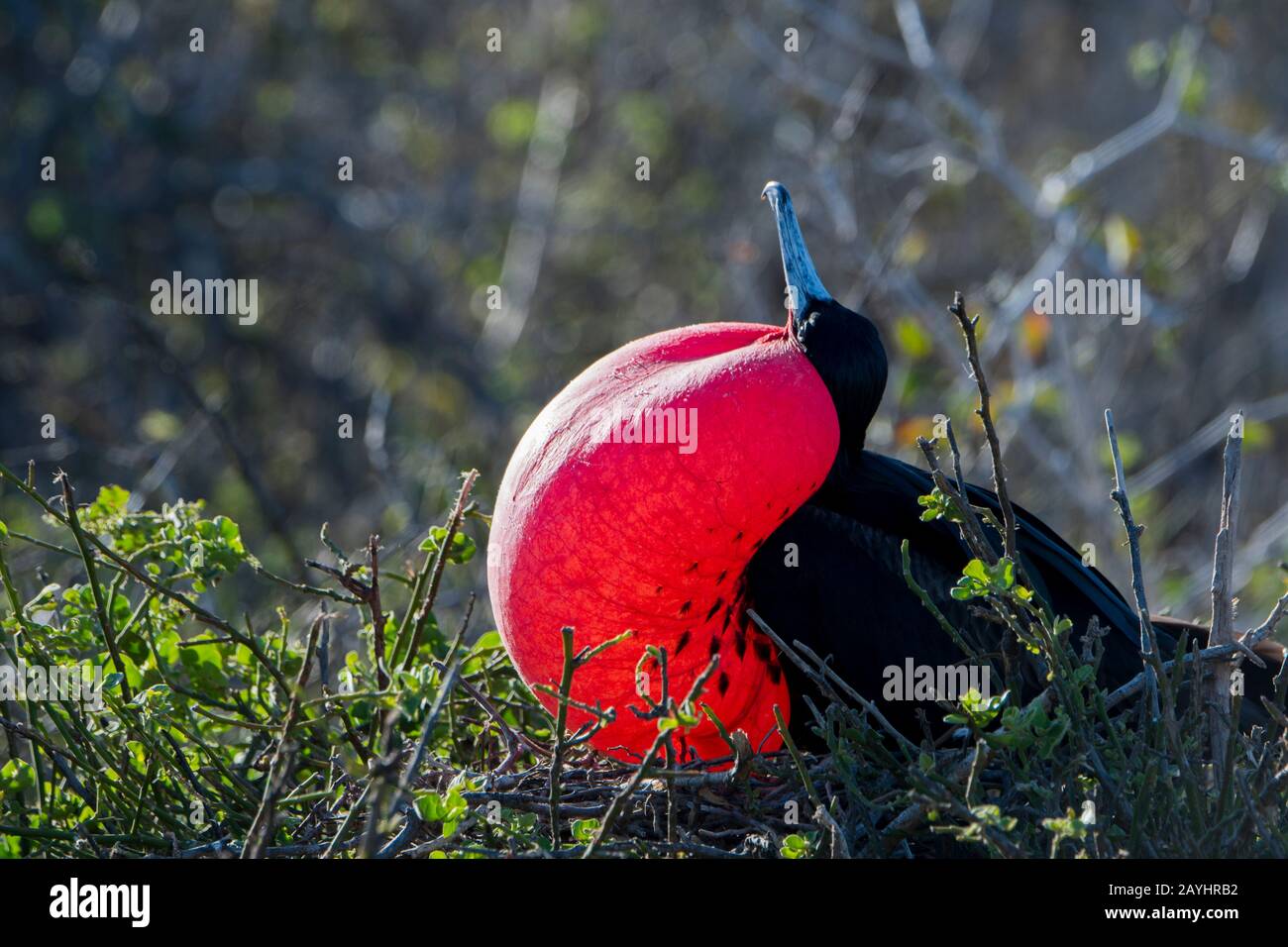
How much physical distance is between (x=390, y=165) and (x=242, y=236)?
121cm

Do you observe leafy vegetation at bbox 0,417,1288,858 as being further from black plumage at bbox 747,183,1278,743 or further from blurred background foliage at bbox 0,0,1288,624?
blurred background foliage at bbox 0,0,1288,624

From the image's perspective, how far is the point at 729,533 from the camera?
238cm

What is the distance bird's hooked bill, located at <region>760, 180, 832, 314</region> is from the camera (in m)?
2.62

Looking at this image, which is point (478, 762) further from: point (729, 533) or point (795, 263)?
point (795, 263)

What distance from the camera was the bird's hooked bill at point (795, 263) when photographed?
2.62 meters

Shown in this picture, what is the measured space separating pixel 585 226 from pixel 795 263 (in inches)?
182

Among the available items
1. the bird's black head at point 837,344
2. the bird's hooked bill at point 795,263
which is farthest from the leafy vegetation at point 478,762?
the bird's hooked bill at point 795,263

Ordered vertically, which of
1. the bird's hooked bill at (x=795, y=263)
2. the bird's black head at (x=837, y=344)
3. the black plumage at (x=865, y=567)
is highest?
the bird's hooked bill at (x=795, y=263)

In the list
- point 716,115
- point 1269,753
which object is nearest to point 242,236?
point 716,115

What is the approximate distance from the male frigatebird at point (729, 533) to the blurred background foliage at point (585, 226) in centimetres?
171

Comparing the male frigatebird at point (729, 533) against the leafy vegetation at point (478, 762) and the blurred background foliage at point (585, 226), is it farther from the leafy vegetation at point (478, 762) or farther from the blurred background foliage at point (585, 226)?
the blurred background foliage at point (585, 226)

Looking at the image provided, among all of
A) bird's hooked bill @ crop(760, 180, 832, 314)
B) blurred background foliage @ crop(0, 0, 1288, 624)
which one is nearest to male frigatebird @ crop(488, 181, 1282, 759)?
bird's hooked bill @ crop(760, 180, 832, 314)

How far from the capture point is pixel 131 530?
108 inches

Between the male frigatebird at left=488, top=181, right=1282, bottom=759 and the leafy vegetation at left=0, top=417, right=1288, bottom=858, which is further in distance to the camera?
the male frigatebird at left=488, top=181, right=1282, bottom=759
